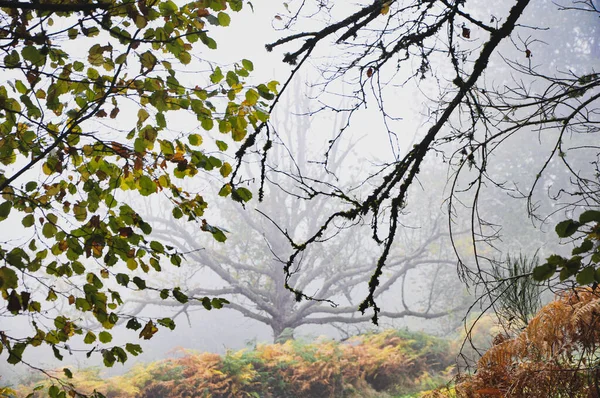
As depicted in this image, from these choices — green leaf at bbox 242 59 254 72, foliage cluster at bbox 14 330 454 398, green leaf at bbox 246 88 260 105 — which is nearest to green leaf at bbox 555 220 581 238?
green leaf at bbox 246 88 260 105

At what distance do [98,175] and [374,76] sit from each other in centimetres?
144

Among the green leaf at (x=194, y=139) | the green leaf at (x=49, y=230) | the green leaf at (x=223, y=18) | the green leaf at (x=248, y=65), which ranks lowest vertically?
the green leaf at (x=49, y=230)

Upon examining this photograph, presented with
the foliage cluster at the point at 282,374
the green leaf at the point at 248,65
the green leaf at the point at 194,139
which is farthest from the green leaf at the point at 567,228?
the foliage cluster at the point at 282,374

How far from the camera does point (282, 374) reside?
24.0 feet

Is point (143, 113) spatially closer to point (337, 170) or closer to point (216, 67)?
point (216, 67)

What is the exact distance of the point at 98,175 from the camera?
207 centimetres

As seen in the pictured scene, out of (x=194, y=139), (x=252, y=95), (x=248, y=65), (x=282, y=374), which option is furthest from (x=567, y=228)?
(x=282, y=374)

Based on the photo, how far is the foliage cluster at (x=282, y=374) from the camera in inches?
260

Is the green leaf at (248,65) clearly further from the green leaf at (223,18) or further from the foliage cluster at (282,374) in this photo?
the foliage cluster at (282,374)

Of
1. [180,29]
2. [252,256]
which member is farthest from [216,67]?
[252,256]

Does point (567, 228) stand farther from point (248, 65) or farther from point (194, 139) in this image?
point (194, 139)

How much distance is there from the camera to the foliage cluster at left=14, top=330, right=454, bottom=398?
21.6ft

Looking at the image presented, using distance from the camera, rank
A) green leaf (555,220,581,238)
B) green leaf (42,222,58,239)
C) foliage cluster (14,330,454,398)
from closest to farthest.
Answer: green leaf (555,220,581,238), green leaf (42,222,58,239), foliage cluster (14,330,454,398)

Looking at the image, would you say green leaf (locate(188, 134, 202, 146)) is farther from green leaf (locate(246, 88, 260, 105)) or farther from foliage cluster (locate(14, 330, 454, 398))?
foliage cluster (locate(14, 330, 454, 398))
